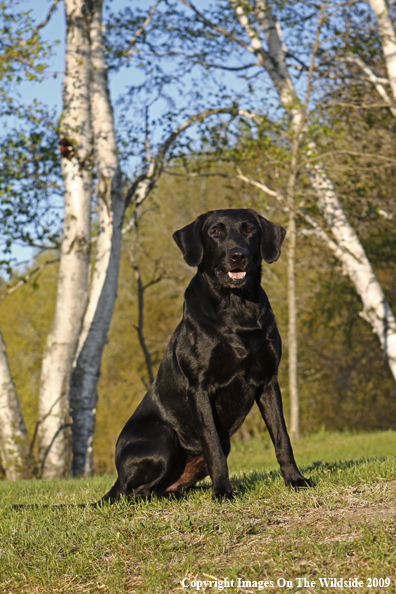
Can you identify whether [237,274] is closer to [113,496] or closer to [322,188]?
[113,496]

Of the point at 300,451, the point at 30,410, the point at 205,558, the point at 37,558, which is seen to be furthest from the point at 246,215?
the point at 30,410

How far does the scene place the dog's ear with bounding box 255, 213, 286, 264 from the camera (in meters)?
3.99

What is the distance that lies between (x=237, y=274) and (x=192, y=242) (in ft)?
1.48

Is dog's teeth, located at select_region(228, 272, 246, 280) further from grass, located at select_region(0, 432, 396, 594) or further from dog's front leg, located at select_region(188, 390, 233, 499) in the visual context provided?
grass, located at select_region(0, 432, 396, 594)

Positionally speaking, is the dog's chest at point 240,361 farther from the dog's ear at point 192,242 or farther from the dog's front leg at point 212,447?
the dog's ear at point 192,242

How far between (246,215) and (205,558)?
7.05 ft

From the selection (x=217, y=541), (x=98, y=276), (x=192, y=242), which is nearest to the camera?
(x=217, y=541)

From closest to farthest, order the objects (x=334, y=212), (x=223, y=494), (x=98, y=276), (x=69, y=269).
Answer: (x=223, y=494), (x=69, y=269), (x=98, y=276), (x=334, y=212)

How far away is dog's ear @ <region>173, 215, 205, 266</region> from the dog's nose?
319 millimetres

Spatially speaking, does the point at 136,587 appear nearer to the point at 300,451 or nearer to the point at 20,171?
the point at 300,451

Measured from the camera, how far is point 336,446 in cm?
1146

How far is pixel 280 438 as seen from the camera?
3771mm

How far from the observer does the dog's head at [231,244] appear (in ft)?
12.3

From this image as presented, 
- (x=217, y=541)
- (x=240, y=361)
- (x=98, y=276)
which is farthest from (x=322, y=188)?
(x=217, y=541)
